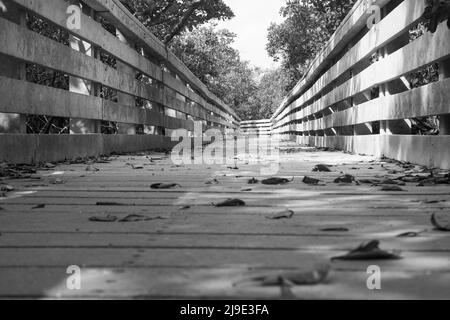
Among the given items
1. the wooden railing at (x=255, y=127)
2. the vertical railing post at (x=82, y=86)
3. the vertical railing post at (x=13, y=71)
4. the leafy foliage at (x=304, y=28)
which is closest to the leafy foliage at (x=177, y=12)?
the leafy foliage at (x=304, y=28)

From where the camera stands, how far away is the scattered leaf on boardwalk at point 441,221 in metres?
→ 1.93

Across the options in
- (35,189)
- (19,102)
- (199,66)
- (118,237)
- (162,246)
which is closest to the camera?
(162,246)

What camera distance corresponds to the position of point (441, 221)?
2062 millimetres

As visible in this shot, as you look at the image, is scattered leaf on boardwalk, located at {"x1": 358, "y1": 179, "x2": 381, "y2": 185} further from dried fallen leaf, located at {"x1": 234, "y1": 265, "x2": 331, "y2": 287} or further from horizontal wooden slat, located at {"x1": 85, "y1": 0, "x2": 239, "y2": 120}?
horizontal wooden slat, located at {"x1": 85, "y1": 0, "x2": 239, "y2": 120}

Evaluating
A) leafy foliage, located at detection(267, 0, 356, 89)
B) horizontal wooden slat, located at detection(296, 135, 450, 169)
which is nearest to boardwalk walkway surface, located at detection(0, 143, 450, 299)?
horizontal wooden slat, located at detection(296, 135, 450, 169)

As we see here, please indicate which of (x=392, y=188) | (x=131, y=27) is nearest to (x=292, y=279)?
(x=392, y=188)

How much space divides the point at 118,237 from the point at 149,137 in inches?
302

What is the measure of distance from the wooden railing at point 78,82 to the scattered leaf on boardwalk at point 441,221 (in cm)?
304

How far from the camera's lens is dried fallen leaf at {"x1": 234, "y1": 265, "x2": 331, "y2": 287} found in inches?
51.2

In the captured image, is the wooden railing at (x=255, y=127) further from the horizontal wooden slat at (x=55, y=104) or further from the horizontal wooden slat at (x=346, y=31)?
the horizontal wooden slat at (x=55, y=104)

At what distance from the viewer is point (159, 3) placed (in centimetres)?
1353

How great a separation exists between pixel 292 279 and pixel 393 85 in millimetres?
4564
